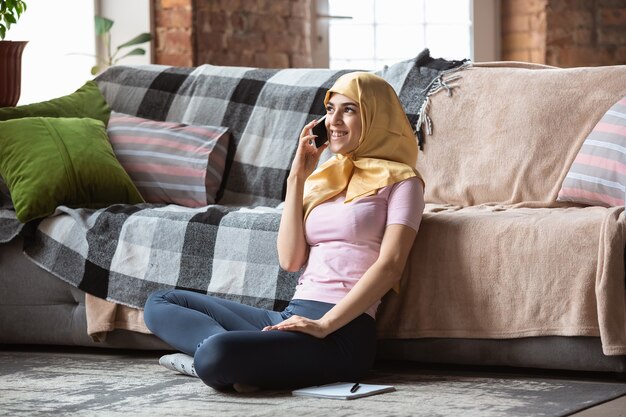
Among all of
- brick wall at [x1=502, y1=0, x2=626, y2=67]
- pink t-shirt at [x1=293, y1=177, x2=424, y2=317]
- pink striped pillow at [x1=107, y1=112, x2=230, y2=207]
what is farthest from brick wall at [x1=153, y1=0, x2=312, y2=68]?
pink t-shirt at [x1=293, y1=177, x2=424, y2=317]

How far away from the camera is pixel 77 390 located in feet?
8.81

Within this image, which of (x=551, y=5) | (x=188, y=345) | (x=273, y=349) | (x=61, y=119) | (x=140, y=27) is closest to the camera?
(x=273, y=349)

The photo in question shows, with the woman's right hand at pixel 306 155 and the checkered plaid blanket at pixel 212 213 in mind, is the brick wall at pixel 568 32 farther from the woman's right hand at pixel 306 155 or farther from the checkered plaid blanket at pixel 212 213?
the woman's right hand at pixel 306 155

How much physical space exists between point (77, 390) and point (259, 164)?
131cm

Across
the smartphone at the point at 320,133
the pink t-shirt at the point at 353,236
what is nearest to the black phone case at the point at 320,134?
the smartphone at the point at 320,133

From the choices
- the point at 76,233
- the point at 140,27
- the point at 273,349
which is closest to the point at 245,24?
the point at 140,27

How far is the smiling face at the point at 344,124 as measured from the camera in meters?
2.80

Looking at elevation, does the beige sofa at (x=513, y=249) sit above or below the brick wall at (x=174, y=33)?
below

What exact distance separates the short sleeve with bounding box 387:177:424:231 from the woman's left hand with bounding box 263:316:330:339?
0.32 metres

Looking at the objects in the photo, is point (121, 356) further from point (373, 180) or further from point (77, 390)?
point (373, 180)

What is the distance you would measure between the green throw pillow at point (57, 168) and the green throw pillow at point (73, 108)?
16cm

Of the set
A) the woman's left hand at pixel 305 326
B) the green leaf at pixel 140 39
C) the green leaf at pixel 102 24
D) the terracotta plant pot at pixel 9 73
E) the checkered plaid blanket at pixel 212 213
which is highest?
the green leaf at pixel 102 24

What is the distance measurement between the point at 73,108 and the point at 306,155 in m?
1.36

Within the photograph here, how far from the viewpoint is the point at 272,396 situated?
254 centimetres
